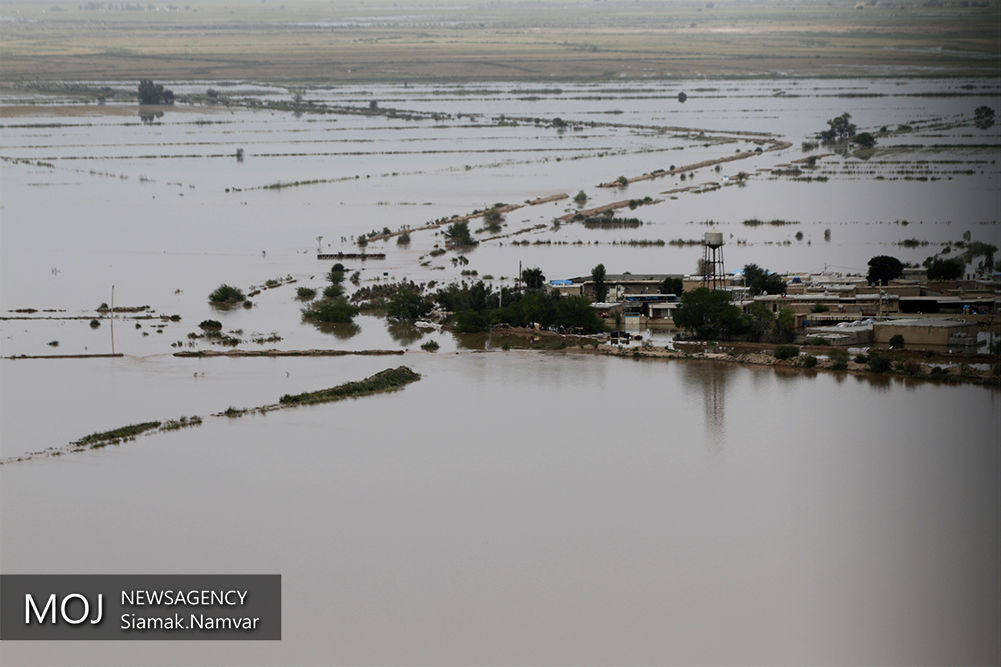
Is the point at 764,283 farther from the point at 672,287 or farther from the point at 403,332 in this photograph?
the point at 403,332

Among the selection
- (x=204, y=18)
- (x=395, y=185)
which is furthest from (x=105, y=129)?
(x=204, y=18)

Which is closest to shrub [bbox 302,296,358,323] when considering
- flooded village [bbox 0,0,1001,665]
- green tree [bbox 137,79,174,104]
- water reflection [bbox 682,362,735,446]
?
flooded village [bbox 0,0,1001,665]

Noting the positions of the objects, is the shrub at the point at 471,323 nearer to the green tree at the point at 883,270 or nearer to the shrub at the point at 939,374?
the green tree at the point at 883,270

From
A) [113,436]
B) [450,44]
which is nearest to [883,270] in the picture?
[113,436]

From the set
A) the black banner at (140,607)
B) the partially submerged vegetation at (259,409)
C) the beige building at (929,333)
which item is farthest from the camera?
the beige building at (929,333)

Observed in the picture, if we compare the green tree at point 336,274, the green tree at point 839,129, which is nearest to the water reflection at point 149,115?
the green tree at point 839,129
